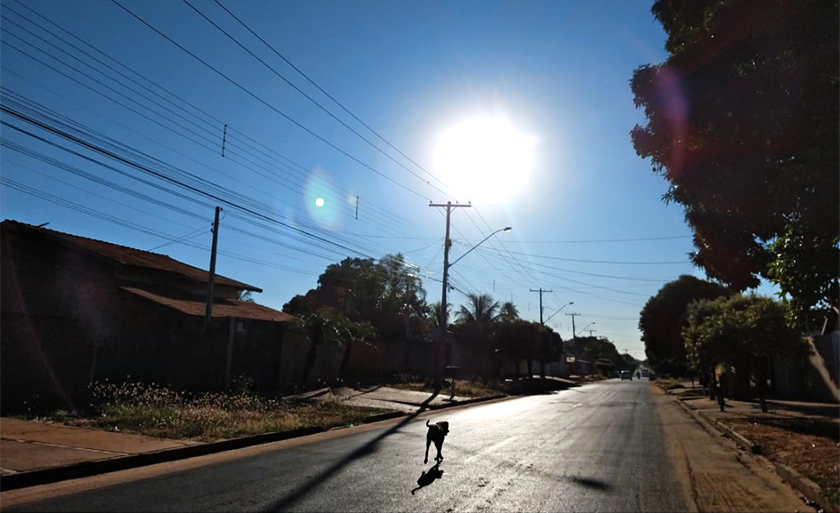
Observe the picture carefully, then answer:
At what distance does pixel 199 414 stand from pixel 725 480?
11105mm

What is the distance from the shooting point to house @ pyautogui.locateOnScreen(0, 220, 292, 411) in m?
15.5

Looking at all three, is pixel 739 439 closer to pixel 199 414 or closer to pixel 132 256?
pixel 199 414

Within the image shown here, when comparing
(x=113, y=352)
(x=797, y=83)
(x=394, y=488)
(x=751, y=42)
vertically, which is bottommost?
(x=394, y=488)

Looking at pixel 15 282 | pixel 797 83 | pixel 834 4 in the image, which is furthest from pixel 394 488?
pixel 15 282

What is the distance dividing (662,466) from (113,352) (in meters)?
15.7

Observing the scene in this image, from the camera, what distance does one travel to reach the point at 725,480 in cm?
924

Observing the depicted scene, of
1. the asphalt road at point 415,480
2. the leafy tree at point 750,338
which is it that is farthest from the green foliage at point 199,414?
the leafy tree at point 750,338

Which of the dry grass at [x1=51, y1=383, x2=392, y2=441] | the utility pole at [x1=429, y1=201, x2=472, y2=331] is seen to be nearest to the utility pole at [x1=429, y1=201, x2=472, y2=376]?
the utility pole at [x1=429, y1=201, x2=472, y2=331]

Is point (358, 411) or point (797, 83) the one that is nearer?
point (797, 83)

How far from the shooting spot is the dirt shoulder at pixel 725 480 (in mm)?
7609

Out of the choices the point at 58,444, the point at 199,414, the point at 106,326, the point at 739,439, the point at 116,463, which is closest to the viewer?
the point at 116,463

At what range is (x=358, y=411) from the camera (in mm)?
20344

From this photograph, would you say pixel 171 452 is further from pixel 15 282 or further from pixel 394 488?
pixel 15 282

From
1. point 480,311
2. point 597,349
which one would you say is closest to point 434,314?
point 480,311
